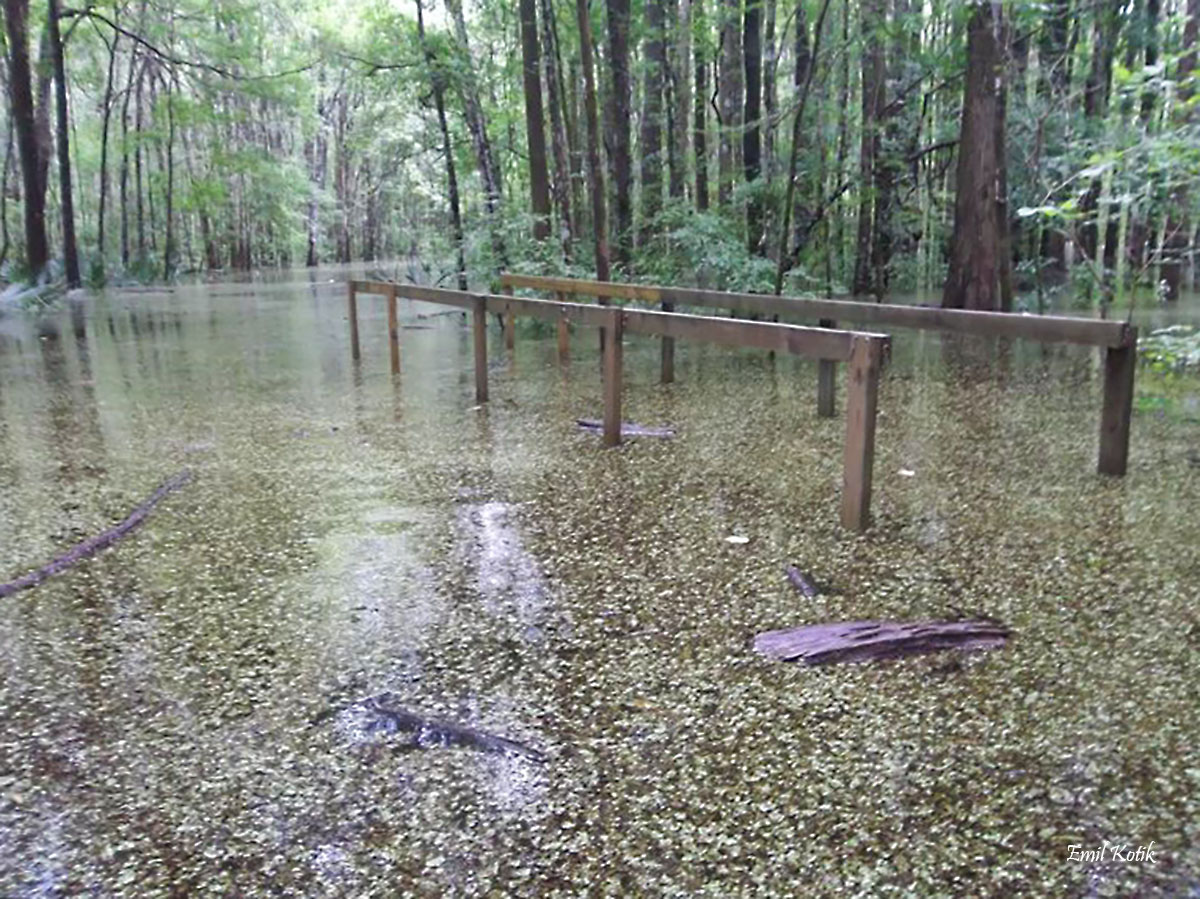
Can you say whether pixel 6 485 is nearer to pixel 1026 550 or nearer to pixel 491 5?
pixel 1026 550

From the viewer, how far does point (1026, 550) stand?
10.9 ft

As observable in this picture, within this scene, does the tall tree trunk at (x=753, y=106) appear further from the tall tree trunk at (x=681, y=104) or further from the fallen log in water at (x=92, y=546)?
the fallen log in water at (x=92, y=546)

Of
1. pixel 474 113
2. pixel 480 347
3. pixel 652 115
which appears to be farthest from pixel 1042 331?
pixel 652 115

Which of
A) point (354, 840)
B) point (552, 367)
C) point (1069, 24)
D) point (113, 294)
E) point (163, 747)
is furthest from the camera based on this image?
point (113, 294)

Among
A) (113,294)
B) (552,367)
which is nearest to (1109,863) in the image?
(552,367)

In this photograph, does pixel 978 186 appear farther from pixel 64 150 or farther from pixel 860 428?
pixel 64 150

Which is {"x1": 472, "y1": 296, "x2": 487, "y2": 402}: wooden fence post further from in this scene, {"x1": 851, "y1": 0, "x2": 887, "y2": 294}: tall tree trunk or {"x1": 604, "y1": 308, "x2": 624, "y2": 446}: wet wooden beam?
{"x1": 851, "y1": 0, "x2": 887, "y2": 294}: tall tree trunk

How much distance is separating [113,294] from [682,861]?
66.4ft

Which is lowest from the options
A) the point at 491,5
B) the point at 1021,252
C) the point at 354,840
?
the point at 354,840

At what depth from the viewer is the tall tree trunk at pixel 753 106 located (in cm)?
1243

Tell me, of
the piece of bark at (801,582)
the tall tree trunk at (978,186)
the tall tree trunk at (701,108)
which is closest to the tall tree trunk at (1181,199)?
the tall tree trunk at (978,186)

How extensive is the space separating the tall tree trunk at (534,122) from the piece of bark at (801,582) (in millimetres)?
8200

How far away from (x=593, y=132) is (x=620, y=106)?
10.4 feet

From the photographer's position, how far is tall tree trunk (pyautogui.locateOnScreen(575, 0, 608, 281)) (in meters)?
7.73
